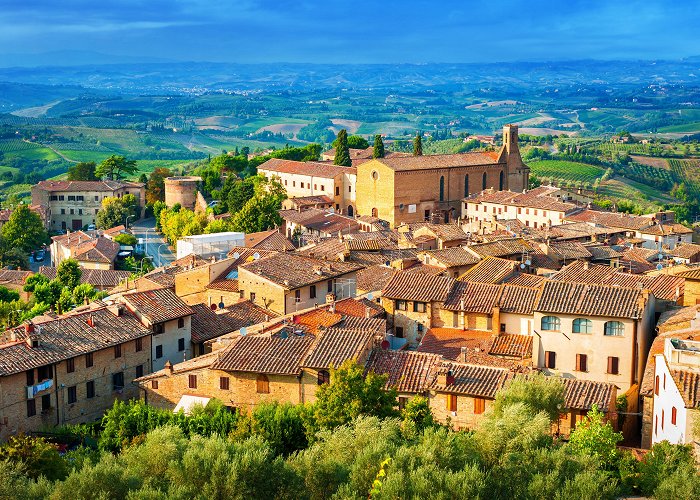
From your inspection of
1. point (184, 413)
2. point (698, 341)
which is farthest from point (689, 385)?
point (184, 413)

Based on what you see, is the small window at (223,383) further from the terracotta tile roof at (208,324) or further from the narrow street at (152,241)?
the narrow street at (152,241)

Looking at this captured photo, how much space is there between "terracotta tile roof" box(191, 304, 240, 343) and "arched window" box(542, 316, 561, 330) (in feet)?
33.9

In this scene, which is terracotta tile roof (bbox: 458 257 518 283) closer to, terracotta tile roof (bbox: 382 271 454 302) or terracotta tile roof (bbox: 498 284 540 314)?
terracotta tile roof (bbox: 382 271 454 302)

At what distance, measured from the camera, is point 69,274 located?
55.2m

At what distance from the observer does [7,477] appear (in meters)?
17.7

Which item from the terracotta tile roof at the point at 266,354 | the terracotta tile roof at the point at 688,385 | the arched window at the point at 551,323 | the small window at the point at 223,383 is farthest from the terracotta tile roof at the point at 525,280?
the terracotta tile roof at the point at 688,385

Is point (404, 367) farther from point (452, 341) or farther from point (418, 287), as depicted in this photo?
point (418, 287)

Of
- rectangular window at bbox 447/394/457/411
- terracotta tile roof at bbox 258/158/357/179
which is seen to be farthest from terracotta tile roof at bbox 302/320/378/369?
terracotta tile roof at bbox 258/158/357/179

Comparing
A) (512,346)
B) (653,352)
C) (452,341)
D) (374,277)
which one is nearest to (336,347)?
(452,341)

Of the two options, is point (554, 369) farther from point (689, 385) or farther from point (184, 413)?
point (184, 413)

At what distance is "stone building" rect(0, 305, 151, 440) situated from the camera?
26.2 meters

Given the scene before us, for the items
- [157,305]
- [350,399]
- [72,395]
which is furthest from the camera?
[157,305]

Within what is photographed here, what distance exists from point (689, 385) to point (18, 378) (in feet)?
53.2

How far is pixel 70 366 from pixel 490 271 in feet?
47.9
